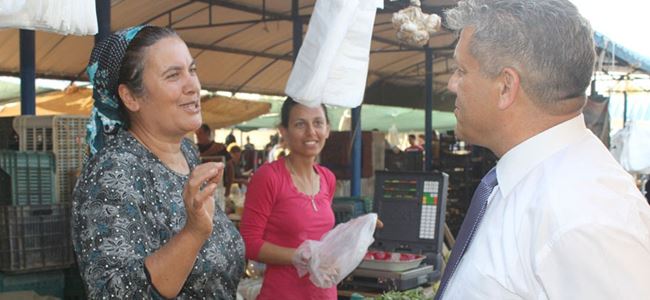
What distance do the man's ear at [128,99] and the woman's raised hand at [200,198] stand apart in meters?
0.41

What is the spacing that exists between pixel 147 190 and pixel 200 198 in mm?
281

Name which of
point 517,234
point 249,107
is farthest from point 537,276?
point 249,107

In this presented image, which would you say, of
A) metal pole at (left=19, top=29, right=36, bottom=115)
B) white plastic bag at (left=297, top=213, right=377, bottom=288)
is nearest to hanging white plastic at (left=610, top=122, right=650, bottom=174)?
white plastic bag at (left=297, top=213, right=377, bottom=288)

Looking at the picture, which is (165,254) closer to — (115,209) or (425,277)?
(115,209)

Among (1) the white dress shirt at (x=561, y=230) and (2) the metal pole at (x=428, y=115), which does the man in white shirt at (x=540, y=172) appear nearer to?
(1) the white dress shirt at (x=561, y=230)

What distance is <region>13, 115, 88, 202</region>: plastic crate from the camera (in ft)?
11.6

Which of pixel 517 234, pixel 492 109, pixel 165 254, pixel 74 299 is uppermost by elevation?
pixel 492 109

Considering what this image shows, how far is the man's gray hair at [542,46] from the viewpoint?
1.28 metres

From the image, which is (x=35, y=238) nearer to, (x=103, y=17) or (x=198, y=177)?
(x=103, y=17)

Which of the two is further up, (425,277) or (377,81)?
(377,81)

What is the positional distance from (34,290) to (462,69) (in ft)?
8.73

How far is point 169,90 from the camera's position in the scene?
1.82 meters

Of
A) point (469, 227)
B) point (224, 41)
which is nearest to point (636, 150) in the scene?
point (469, 227)

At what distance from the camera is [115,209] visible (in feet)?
5.19
